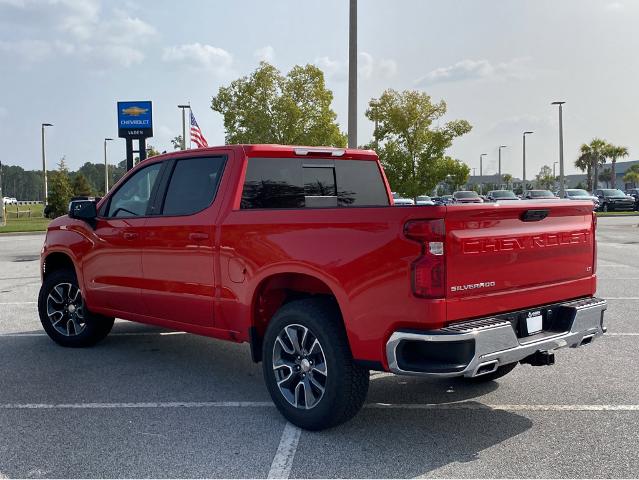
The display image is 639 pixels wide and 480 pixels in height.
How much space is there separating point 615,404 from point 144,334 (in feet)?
16.9

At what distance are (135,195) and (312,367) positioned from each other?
276cm

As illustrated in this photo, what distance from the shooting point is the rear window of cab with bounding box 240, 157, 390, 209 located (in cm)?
543

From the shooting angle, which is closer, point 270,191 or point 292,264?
point 292,264

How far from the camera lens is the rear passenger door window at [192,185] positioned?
215 inches

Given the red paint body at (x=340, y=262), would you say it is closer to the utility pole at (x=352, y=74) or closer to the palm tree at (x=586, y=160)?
the utility pole at (x=352, y=74)

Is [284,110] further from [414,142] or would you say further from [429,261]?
[429,261]

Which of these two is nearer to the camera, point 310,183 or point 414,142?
point 310,183

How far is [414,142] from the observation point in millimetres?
33469

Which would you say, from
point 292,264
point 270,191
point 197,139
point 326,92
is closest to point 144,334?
point 270,191

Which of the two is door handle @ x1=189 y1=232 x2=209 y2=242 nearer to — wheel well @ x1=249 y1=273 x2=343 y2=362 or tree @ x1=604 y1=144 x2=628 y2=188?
wheel well @ x1=249 y1=273 x2=343 y2=362

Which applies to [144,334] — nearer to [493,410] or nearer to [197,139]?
[493,410]

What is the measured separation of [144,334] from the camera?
26.1 feet

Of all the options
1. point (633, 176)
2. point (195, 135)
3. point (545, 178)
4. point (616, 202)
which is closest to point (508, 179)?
point (545, 178)

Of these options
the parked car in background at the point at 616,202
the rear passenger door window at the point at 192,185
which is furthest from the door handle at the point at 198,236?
the parked car in background at the point at 616,202
